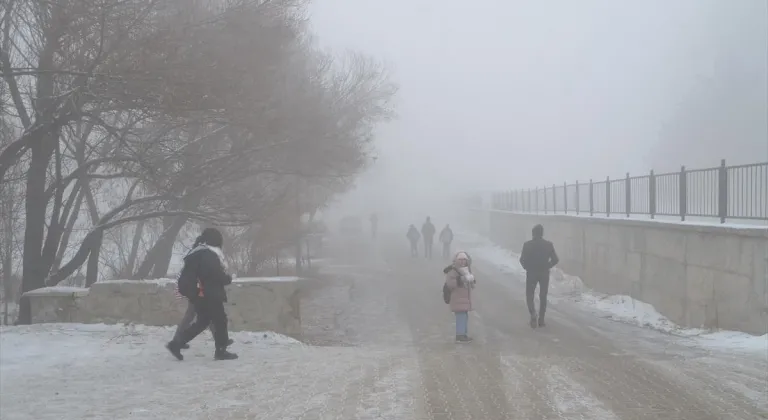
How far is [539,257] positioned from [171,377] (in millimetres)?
6292

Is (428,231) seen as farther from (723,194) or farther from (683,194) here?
(723,194)

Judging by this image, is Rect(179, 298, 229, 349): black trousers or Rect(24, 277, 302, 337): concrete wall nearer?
Rect(179, 298, 229, 349): black trousers

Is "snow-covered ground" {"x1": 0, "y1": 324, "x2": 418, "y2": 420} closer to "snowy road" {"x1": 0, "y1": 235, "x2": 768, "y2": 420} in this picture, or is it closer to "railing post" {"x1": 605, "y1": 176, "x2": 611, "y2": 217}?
"snowy road" {"x1": 0, "y1": 235, "x2": 768, "y2": 420}

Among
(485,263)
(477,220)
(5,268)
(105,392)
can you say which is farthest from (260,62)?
(477,220)

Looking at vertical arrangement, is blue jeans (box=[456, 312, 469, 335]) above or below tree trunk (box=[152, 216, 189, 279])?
below

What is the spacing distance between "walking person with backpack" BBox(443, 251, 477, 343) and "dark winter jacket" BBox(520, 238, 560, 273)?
1.87 meters

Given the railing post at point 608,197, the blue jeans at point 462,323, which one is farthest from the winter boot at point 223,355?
the railing post at point 608,197

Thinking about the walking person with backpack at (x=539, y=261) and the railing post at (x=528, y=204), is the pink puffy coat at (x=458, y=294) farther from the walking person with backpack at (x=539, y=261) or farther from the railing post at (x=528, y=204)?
the railing post at (x=528, y=204)

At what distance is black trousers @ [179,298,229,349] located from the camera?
299 inches

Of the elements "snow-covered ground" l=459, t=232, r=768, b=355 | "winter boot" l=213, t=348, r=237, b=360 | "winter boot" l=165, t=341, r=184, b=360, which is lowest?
"snow-covered ground" l=459, t=232, r=768, b=355

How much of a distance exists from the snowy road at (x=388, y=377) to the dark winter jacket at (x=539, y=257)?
0.98m

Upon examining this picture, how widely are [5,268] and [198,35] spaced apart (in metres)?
11.7

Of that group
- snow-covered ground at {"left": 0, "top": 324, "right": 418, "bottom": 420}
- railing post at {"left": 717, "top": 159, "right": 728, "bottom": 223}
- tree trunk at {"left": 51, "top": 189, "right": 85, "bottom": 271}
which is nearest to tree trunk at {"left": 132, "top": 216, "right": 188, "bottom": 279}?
tree trunk at {"left": 51, "top": 189, "right": 85, "bottom": 271}

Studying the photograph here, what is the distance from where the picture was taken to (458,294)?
9.77 meters
